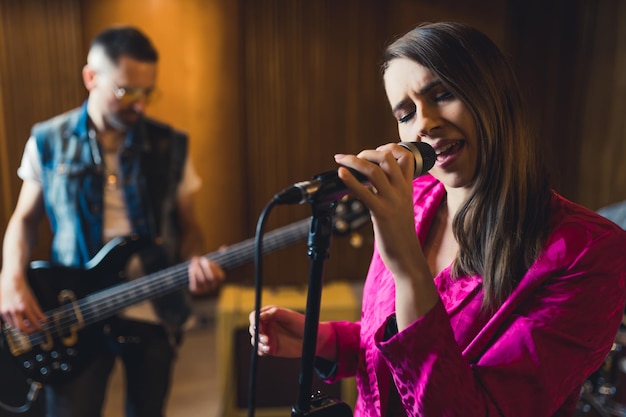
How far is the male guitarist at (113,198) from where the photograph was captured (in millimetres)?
1843

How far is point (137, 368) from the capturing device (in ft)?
6.04

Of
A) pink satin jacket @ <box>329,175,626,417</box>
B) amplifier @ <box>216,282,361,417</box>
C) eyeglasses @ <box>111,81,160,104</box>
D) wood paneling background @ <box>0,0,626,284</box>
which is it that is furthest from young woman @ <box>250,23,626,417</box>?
wood paneling background @ <box>0,0,626,284</box>

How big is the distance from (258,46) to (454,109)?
285 centimetres

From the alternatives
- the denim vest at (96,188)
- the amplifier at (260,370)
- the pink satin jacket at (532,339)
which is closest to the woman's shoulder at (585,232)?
the pink satin jacket at (532,339)

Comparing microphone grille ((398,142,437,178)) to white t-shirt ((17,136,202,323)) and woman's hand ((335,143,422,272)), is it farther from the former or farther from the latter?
white t-shirt ((17,136,202,323))

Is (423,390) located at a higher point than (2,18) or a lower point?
lower

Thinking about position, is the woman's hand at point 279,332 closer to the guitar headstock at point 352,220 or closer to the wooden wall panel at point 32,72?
the guitar headstock at point 352,220

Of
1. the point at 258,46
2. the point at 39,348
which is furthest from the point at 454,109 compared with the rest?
the point at 258,46

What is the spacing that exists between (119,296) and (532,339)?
1437 millimetres

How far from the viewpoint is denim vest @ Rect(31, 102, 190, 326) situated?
73.9 inches

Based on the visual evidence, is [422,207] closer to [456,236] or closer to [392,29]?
[456,236]

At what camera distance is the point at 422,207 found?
1.06 m

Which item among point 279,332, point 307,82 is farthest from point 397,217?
point 307,82

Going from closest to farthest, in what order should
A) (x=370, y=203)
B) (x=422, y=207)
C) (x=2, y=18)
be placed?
(x=370, y=203)
(x=422, y=207)
(x=2, y=18)
